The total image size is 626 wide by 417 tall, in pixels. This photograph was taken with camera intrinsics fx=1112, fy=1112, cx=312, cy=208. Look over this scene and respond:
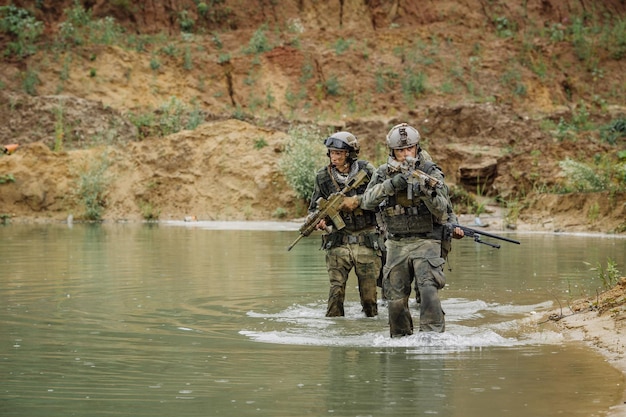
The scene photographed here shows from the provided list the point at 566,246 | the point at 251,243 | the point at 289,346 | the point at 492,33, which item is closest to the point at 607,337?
the point at 289,346

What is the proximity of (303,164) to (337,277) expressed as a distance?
23549mm

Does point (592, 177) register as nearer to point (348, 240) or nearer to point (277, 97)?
point (348, 240)

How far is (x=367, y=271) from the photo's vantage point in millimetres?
13367

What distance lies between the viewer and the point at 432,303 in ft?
36.1

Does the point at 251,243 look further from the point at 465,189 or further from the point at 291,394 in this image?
the point at 291,394

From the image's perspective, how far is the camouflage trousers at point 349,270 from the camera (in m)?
13.3

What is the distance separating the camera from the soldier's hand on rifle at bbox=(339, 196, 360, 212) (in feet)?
42.1

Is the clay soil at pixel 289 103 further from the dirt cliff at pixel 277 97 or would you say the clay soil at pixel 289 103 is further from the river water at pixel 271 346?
the river water at pixel 271 346

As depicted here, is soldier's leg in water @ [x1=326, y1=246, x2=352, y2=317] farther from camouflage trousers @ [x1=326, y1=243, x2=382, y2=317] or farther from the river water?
the river water

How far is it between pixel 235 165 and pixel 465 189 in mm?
8757

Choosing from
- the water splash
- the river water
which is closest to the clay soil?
the river water

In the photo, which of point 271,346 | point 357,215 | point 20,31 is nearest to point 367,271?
point 357,215

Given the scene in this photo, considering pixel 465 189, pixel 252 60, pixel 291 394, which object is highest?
pixel 252 60

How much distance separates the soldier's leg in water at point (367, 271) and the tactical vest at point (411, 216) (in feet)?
6.61
